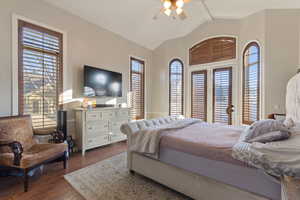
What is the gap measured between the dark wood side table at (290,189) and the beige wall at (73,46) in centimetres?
392

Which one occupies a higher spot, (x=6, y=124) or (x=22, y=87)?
(x=22, y=87)

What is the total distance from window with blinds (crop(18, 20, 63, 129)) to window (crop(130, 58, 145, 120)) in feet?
7.94

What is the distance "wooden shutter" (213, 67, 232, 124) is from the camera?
15.7 feet

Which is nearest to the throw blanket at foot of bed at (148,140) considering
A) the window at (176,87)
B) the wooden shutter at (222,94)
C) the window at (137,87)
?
the wooden shutter at (222,94)

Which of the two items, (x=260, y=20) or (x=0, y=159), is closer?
(x=0, y=159)

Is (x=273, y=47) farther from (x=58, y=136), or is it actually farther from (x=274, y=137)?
(x=58, y=136)

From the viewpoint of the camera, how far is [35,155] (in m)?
2.40

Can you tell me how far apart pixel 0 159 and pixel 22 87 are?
1335 millimetres

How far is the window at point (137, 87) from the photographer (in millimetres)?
5645

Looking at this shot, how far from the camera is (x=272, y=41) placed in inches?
151

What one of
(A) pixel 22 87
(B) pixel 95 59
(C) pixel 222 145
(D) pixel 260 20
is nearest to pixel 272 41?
(D) pixel 260 20

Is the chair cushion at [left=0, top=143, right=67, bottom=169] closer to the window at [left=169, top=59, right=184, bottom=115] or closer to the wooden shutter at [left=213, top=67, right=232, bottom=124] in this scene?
the window at [left=169, top=59, right=184, bottom=115]

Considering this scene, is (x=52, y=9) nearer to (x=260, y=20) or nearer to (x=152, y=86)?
(x=152, y=86)

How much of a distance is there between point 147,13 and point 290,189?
183 inches
